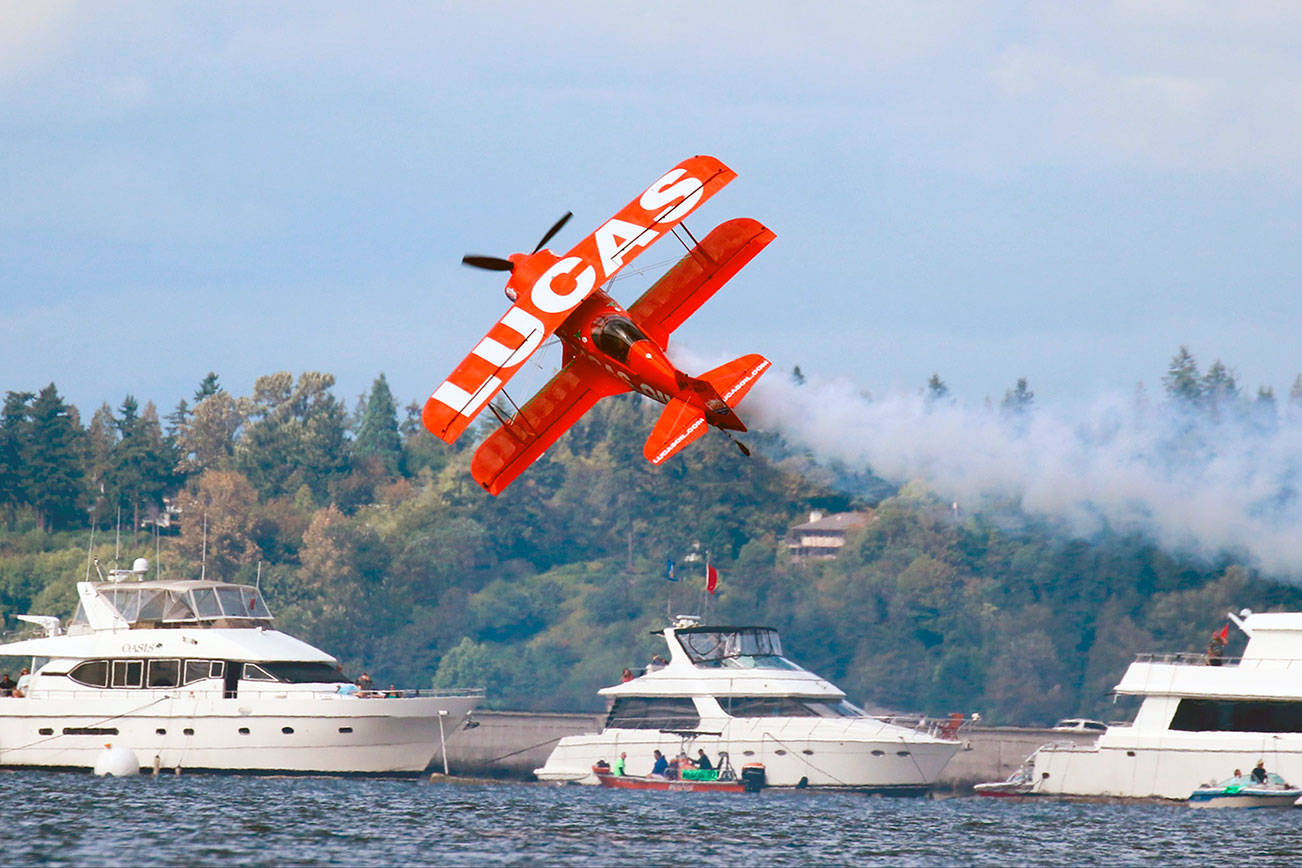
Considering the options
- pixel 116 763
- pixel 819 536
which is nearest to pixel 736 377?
Answer: pixel 116 763

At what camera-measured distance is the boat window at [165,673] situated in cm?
5241

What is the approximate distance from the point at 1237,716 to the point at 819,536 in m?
74.8

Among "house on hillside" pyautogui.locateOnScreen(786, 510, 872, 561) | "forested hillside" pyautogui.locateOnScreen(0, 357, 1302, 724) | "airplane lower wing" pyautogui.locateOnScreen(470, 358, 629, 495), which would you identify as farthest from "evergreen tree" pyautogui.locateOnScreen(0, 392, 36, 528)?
"airplane lower wing" pyautogui.locateOnScreen(470, 358, 629, 495)

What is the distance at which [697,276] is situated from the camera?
150ft

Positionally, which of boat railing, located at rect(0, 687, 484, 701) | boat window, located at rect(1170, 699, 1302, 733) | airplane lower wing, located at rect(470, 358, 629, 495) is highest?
airplane lower wing, located at rect(470, 358, 629, 495)

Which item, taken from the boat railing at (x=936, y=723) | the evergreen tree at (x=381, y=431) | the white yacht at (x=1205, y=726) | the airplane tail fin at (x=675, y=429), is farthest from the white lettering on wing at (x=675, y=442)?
the evergreen tree at (x=381, y=431)

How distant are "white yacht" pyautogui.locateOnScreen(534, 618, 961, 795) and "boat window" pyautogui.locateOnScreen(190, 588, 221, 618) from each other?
11.1m

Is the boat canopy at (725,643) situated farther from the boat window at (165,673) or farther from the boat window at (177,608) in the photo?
the boat window at (165,673)

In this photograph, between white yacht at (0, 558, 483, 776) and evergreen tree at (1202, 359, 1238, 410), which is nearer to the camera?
white yacht at (0, 558, 483, 776)

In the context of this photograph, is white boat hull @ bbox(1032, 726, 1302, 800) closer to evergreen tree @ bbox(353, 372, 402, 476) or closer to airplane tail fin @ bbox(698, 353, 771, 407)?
airplane tail fin @ bbox(698, 353, 771, 407)

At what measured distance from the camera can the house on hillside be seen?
11862 cm

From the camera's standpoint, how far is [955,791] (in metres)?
60.4

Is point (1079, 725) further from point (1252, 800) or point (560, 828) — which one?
point (560, 828)

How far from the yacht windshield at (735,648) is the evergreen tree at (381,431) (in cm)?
9498
